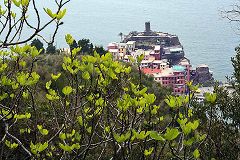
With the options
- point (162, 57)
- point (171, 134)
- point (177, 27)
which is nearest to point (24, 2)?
point (171, 134)

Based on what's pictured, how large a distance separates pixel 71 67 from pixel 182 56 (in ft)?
94.5

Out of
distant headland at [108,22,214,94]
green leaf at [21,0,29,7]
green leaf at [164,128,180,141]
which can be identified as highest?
green leaf at [21,0,29,7]

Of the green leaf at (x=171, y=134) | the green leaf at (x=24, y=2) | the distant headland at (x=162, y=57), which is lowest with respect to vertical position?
the distant headland at (x=162, y=57)

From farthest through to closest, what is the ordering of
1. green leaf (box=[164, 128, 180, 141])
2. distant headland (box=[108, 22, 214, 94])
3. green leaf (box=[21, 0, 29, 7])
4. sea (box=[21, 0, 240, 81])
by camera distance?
sea (box=[21, 0, 240, 81])
distant headland (box=[108, 22, 214, 94])
green leaf (box=[21, 0, 29, 7])
green leaf (box=[164, 128, 180, 141])

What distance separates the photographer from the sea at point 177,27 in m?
28.4

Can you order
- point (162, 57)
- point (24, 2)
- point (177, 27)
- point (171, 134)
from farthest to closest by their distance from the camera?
1. point (177, 27)
2. point (162, 57)
3. point (24, 2)
4. point (171, 134)

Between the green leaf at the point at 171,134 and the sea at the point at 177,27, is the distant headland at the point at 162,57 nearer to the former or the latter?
the sea at the point at 177,27

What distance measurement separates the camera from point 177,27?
41.9 metres

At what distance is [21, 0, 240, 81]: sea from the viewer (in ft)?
93.2

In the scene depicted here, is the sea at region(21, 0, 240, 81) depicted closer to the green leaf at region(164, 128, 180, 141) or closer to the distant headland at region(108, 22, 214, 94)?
the distant headland at region(108, 22, 214, 94)

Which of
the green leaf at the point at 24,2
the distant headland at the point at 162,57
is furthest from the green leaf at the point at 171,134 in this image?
the distant headland at the point at 162,57

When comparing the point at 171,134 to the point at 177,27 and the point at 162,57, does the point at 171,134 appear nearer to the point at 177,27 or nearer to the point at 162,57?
the point at 162,57

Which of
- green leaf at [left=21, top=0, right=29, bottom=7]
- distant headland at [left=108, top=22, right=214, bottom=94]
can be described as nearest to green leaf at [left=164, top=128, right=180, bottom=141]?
green leaf at [left=21, top=0, right=29, bottom=7]

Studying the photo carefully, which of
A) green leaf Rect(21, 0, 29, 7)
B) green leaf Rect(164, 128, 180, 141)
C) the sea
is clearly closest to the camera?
green leaf Rect(164, 128, 180, 141)
